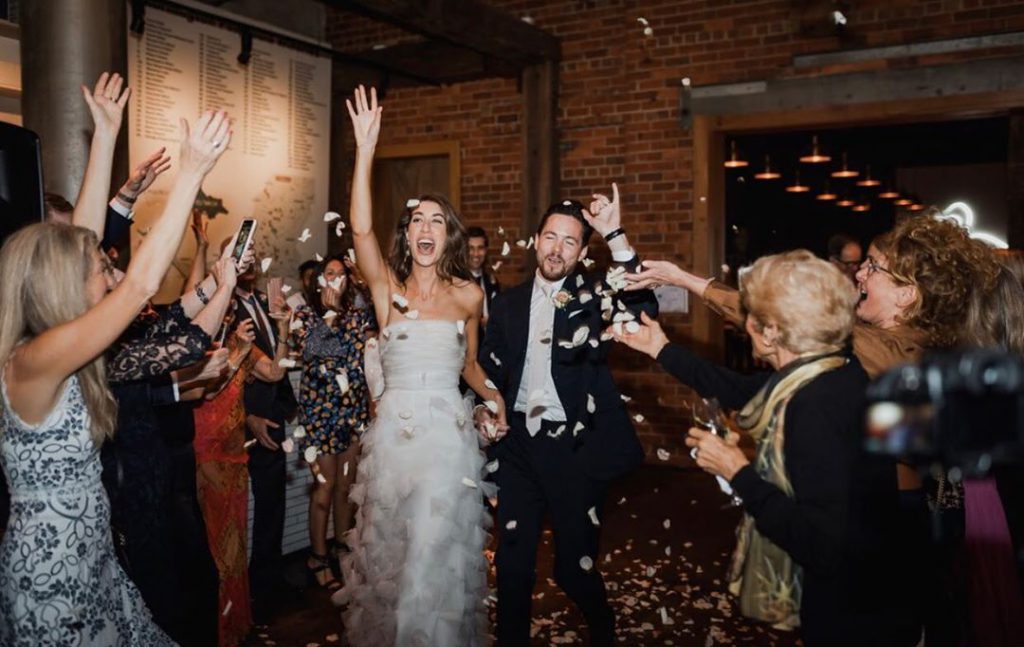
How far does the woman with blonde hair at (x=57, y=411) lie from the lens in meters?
2.09

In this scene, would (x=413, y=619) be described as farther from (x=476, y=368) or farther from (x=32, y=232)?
(x=32, y=232)

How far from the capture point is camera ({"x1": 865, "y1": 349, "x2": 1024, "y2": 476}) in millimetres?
961

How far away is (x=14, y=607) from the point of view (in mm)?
2102

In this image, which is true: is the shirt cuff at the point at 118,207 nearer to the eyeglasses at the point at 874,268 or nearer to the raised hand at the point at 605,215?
the raised hand at the point at 605,215

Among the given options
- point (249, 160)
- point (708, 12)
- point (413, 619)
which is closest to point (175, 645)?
point (413, 619)

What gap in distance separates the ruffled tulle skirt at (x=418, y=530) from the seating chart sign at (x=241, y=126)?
3769 millimetres

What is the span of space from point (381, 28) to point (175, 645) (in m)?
7.12

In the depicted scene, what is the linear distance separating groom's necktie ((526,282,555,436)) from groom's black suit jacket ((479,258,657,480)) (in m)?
0.03

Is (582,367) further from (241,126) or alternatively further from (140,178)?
(241,126)

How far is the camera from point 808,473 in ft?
6.29

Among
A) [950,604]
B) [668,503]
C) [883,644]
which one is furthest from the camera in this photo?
[668,503]

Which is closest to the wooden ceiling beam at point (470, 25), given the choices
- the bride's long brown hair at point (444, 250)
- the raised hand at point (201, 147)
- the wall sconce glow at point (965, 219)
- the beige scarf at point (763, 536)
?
the bride's long brown hair at point (444, 250)

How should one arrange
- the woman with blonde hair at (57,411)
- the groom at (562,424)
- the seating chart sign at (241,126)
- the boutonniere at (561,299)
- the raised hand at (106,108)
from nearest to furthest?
the woman with blonde hair at (57,411)
the raised hand at (106,108)
the groom at (562,424)
the boutonniere at (561,299)
the seating chart sign at (241,126)

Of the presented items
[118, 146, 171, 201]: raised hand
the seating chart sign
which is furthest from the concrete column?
the seating chart sign
